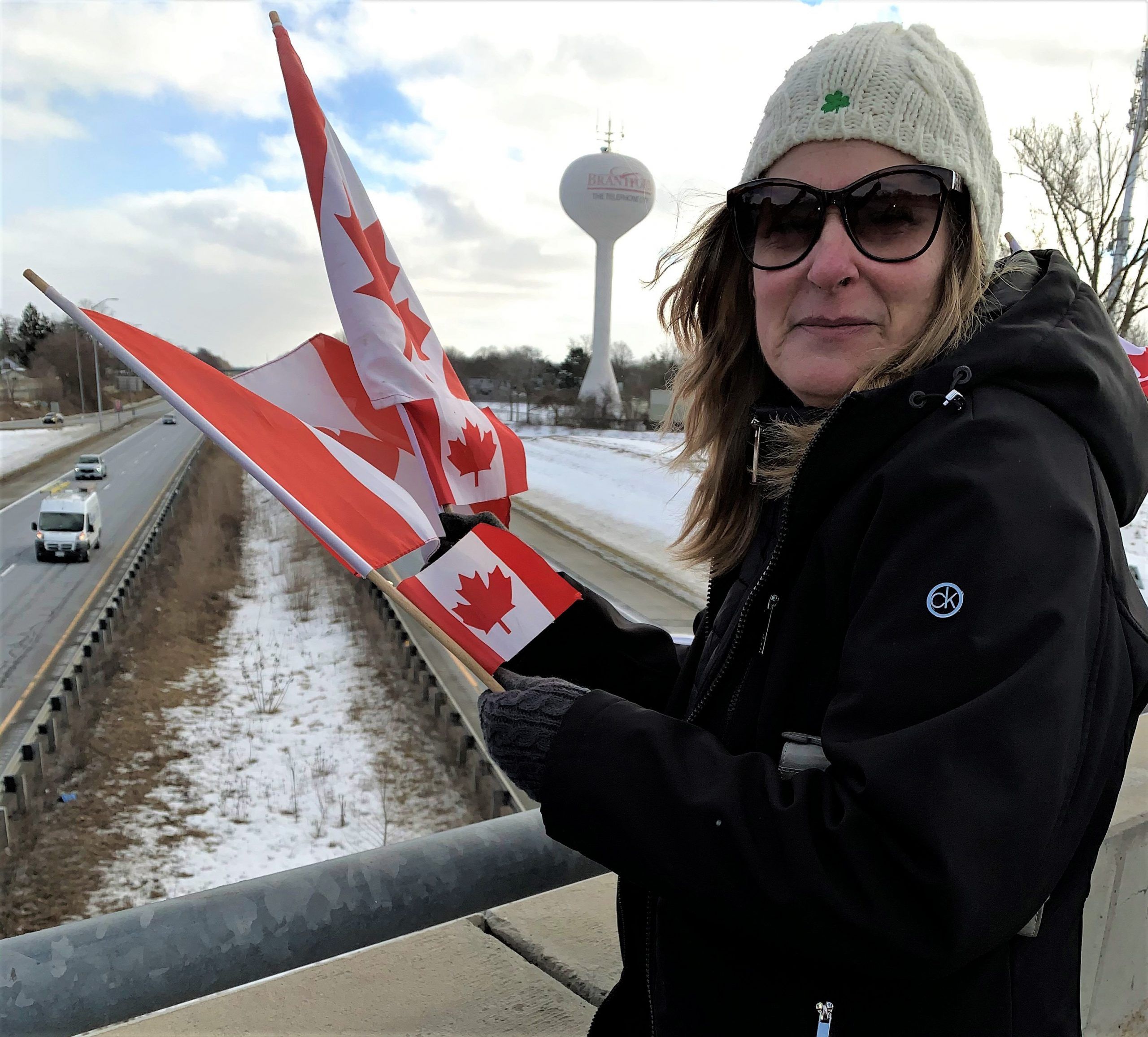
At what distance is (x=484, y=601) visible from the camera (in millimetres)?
1992

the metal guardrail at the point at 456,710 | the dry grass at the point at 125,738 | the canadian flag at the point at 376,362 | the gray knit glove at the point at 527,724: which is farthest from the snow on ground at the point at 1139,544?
the dry grass at the point at 125,738

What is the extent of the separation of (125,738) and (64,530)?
50.3 ft

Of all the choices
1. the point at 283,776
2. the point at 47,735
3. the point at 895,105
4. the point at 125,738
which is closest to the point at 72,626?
the point at 125,738

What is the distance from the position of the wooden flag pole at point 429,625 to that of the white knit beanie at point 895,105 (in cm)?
109

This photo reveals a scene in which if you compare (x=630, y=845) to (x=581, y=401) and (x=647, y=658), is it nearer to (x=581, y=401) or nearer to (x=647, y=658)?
(x=647, y=658)

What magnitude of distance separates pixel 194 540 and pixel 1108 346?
109ft

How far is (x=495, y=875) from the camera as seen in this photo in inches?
68.4

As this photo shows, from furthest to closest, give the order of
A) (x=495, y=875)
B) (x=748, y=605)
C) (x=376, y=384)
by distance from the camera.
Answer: (x=376, y=384) → (x=495, y=875) → (x=748, y=605)

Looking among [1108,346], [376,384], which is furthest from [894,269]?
[376,384]

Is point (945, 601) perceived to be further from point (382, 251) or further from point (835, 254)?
point (382, 251)

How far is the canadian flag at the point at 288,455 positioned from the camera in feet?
6.43

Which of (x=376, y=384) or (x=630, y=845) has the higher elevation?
(x=376, y=384)

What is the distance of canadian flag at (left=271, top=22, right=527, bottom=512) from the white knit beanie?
1299 mm

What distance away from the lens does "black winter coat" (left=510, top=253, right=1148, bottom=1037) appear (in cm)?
97
